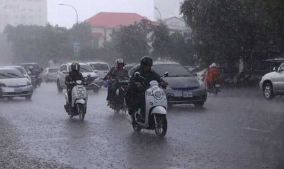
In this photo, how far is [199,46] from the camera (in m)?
37.3

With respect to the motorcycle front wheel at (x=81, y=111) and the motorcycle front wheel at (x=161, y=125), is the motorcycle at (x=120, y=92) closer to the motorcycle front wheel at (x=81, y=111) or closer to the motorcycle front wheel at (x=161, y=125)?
the motorcycle front wheel at (x=81, y=111)

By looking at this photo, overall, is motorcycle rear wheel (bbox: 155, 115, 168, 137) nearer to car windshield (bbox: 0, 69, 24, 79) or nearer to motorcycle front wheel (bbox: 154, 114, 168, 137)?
motorcycle front wheel (bbox: 154, 114, 168, 137)

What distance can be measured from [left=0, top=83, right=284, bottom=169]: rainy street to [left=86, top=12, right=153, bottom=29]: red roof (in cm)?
10315

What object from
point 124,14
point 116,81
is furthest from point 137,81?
point 124,14

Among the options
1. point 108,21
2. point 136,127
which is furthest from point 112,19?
point 136,127

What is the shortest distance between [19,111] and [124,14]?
10473 cm

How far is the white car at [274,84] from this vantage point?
21.5 metres

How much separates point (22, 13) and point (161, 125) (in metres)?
190

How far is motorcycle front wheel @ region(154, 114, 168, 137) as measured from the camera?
36.0 feet

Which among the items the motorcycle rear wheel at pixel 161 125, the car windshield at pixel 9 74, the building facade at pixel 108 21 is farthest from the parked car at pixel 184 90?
the building facade at pixel 108 21

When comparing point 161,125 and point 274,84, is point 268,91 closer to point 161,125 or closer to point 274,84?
point 274,84

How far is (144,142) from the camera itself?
10.5 metres

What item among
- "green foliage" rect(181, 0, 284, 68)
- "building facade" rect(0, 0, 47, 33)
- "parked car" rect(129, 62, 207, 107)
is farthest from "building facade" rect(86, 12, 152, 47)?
"parked car" rect(129, 62, 207, 107)

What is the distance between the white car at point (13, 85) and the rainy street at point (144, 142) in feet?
26.9
